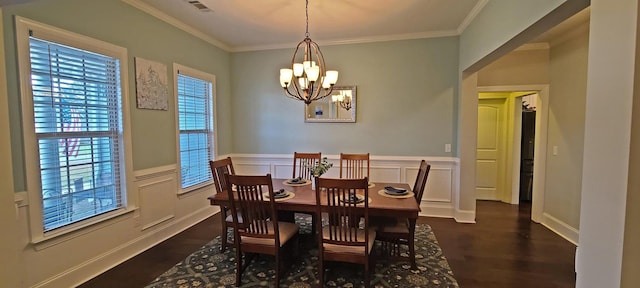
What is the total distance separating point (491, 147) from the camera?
5316 mm

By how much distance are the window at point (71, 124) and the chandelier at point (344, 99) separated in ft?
9.23

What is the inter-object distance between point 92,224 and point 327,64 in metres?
3.57

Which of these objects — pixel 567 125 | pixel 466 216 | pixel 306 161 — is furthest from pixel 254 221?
pixel 567 125

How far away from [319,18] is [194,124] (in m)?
2.29

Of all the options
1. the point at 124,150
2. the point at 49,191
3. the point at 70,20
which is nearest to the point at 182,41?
the point at 70,20

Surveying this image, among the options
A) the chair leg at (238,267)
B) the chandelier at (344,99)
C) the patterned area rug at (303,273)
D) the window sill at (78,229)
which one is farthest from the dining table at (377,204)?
the chandelier at (344,99)

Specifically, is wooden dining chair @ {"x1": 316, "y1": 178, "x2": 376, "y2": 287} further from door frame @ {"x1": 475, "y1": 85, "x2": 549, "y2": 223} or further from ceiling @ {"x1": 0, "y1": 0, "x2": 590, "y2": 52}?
door frame @ {"x1": 475, "y1": 85, "x2": 549, "y2": 223}

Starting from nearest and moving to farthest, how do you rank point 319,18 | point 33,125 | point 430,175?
point 33,125 < point 319,18 < point 430,175

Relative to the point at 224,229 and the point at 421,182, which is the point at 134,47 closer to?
the point at 224,229

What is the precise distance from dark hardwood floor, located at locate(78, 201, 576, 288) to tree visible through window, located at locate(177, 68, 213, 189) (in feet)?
2.36

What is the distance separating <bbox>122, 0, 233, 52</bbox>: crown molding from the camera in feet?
10.1

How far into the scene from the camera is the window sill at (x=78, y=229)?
2.25 m

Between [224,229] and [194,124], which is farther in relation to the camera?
[194,124]

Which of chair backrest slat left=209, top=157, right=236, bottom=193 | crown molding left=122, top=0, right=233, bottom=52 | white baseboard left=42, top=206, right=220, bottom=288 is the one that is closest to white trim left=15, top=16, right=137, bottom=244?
white baseboard left=42, top=206, right=220, bottom=288
